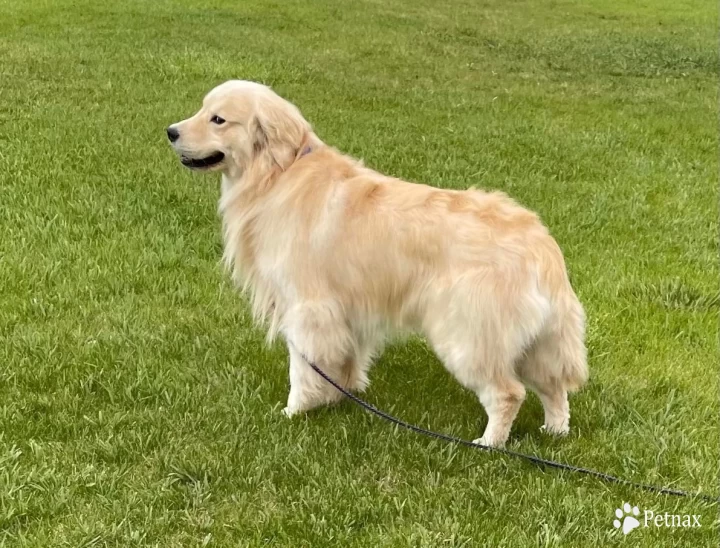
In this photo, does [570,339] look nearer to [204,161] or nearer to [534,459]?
[534,459]

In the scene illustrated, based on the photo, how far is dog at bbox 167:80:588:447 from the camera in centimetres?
290

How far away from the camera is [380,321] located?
3.29m

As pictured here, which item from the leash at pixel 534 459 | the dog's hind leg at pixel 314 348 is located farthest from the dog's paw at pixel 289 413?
the leash at pixel 534 459

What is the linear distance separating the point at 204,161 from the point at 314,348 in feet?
3.30

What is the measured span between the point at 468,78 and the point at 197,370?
896 cm

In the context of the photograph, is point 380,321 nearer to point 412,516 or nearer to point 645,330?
point 412,516

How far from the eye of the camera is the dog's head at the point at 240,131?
128 inches

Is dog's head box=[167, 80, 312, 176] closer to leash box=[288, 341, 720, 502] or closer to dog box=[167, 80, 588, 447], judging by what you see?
dog box=[167, 80, 588, 447]

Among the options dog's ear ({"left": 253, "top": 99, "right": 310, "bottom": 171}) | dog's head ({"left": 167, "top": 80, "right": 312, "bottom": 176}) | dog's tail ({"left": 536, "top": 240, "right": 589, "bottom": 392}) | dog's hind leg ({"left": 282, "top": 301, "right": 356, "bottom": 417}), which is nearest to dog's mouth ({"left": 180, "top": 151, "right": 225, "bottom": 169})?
dog's head ({"left": 167, "top": 80, "right": 312, "bottom": 176})

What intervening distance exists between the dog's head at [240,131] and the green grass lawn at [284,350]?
113cm

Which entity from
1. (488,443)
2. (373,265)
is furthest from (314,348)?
(488,443)

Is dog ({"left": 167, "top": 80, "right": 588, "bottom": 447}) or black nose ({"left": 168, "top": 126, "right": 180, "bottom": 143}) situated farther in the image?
black nose ({"left": 168, "top": 126, "right": 180, "bottom": 143})

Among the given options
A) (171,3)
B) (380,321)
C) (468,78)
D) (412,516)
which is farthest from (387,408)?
(171,3)

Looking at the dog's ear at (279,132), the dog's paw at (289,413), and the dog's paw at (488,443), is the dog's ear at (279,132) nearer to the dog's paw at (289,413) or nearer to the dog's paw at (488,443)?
the dog's paw at (289,413)
